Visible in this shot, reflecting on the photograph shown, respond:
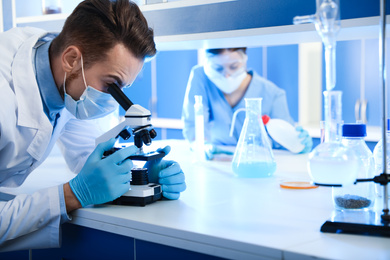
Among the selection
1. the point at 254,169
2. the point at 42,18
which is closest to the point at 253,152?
the point at 254,169

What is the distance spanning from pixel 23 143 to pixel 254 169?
78cm

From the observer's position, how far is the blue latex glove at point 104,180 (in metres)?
1.21

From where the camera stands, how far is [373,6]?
1.30 metres

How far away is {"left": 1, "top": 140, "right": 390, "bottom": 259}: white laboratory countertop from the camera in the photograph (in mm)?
890

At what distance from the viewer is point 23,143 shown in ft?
4.58

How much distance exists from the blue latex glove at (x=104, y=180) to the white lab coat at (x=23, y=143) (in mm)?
72

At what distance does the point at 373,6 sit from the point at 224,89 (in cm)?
178

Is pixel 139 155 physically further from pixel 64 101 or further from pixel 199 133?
pixel 199 133

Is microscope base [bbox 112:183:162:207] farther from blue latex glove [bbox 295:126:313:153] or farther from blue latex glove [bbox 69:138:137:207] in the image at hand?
blue latex glove [bbox 295:126:313:153]

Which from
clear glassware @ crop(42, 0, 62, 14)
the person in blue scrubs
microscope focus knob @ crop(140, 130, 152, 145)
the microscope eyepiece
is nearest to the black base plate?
microscope focus knob @ crop(140, 130, 152, 145)

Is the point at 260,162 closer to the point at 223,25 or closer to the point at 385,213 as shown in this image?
the point at 223,25

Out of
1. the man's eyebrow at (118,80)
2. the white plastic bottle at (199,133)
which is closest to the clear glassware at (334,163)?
the man's eyebrow at (118,80)

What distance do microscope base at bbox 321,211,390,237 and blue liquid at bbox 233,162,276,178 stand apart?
1.83 feet

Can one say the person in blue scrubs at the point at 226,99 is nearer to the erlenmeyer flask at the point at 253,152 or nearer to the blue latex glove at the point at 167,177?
the erlenmeyer flask at the point at 253,152
